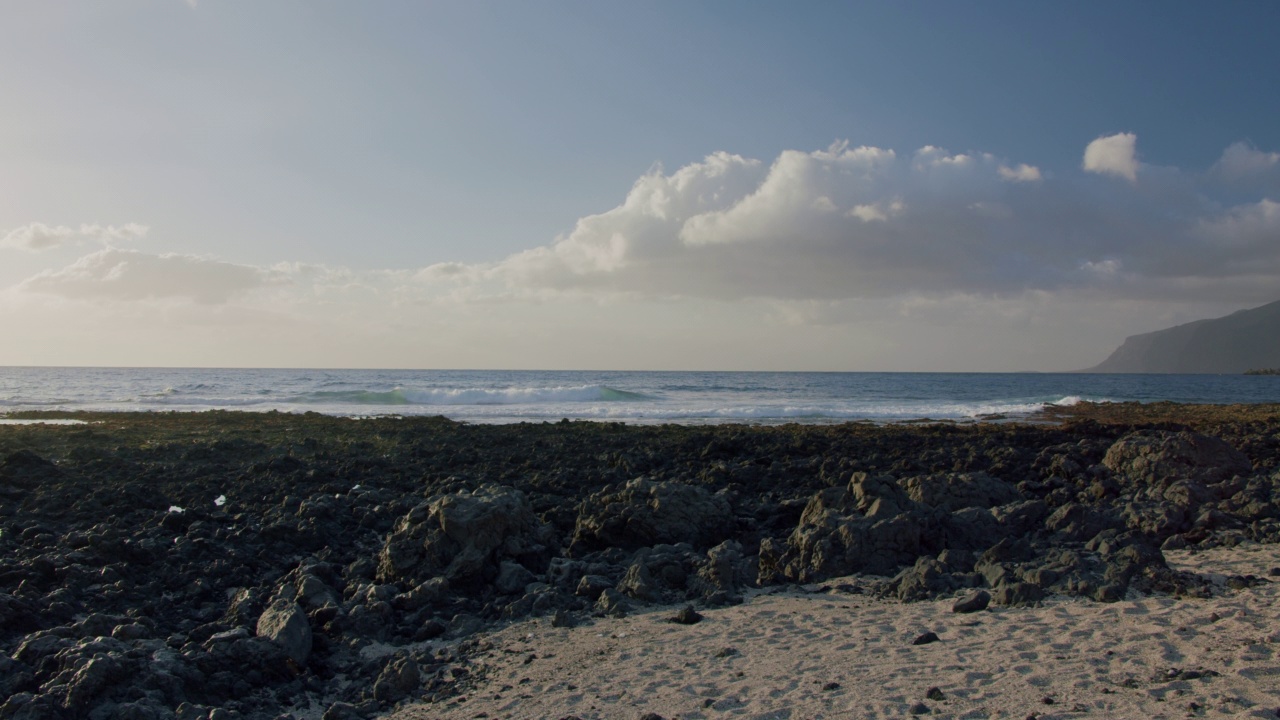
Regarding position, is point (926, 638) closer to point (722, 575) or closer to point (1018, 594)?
point (1018, 594)

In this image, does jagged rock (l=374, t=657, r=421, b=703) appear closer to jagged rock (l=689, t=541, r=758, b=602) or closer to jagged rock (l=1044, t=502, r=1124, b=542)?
jagged rock (l=689, t=541, r=758, b=602)

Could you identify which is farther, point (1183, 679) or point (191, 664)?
point (191, 664)

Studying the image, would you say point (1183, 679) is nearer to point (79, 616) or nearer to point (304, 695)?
point (304, 695)

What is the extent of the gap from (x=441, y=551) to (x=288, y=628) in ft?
6.42

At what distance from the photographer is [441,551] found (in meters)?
8.16

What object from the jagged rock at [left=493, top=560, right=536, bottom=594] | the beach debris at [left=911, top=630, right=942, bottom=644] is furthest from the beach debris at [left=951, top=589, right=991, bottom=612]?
the jagged rock at [left=493, top=560, right=536, bottom=594]

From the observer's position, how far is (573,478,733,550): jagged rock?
9273mm

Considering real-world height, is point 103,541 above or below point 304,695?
above

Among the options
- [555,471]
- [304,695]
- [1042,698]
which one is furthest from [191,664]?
[555,471]

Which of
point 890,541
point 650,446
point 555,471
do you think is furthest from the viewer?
point 650,446

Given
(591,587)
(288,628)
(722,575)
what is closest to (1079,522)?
(722,575)

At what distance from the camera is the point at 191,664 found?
594 centimetres

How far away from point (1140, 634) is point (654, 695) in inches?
150

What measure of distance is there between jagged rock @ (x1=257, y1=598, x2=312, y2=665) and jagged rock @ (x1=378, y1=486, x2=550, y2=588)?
1426 mm
